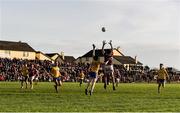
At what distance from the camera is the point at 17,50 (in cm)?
12788

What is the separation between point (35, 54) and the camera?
133 metres

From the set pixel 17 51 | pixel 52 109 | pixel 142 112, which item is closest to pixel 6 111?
pixel 52 109

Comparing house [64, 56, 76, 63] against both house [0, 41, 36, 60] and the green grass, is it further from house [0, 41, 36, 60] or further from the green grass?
the green grass

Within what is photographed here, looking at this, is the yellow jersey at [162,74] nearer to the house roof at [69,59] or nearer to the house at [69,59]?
the house at [69,59]

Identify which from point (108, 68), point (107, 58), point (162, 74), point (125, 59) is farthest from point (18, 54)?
point (107, 58)

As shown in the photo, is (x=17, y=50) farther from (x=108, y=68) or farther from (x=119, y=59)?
(x=108, y=68)

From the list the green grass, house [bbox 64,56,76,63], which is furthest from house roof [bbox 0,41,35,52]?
the green grass

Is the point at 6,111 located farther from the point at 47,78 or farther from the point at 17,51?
the point at 17,51

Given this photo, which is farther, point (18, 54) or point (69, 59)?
point (69, 59)

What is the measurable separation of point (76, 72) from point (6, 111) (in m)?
55.5

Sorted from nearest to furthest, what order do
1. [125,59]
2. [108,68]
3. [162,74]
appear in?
[108,68] < [162,74] < [125,59]

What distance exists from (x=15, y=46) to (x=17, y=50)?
64.1 inches

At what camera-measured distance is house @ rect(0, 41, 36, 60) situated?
125 meters

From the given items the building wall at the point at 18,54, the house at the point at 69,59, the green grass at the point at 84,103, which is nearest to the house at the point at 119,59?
the house at the point at 69,59
